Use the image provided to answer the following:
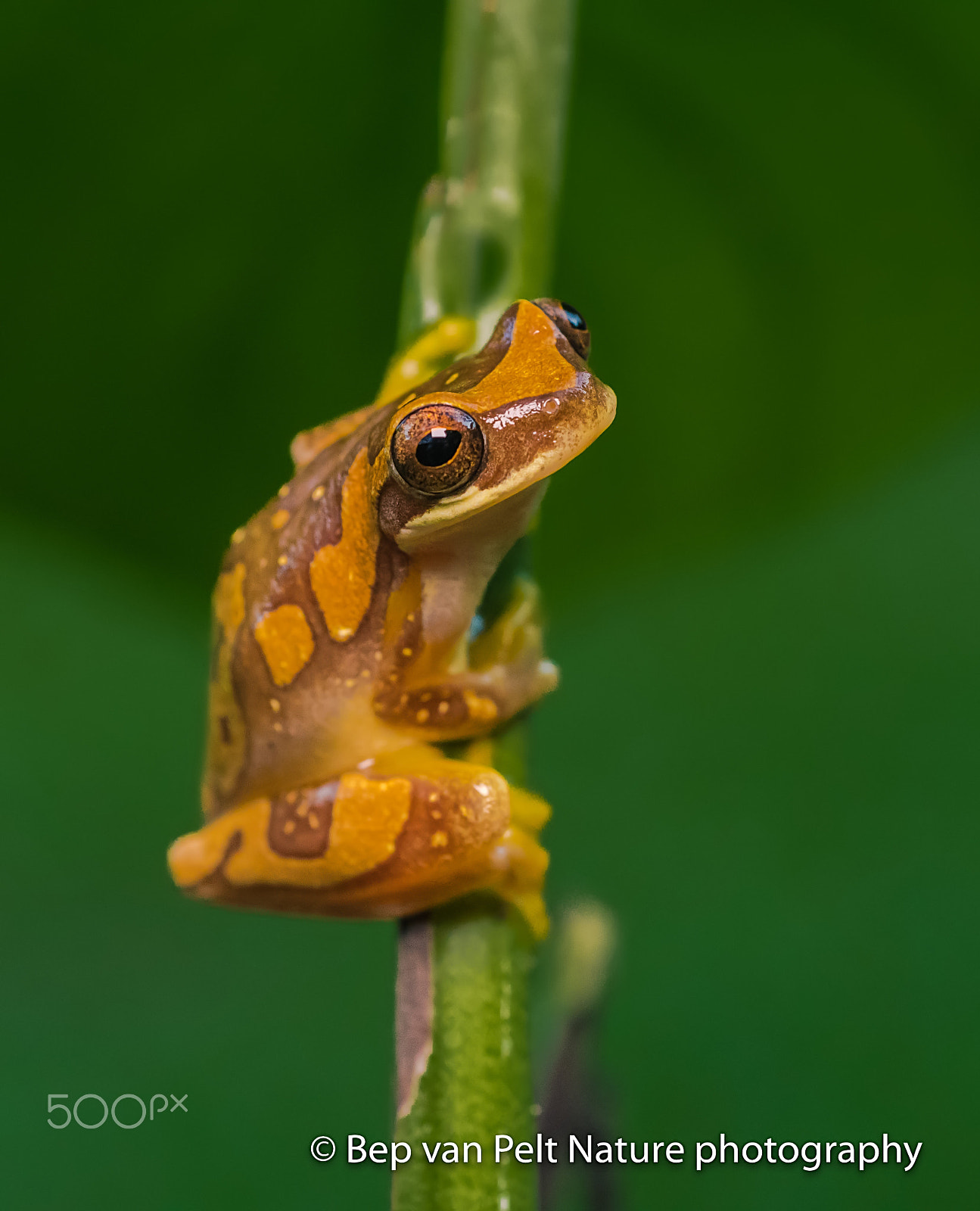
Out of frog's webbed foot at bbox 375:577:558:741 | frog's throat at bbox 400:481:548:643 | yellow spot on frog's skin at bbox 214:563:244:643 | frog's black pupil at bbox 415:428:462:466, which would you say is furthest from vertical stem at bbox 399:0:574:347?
yellow spot on frog's skin at bbox 214:563:244:643

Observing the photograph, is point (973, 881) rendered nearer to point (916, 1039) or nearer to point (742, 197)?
point (916, 1039)

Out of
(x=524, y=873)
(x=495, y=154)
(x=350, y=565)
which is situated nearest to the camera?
(x=495, y=154)

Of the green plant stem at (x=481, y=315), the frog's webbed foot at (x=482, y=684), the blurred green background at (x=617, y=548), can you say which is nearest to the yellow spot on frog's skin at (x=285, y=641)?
the frog's webbed foot at (x=482, y=684)

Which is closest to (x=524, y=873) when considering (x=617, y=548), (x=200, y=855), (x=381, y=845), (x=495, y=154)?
(x=381, y=845)

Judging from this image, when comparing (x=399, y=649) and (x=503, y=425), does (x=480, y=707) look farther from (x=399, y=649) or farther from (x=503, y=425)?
(x=503, y=425)

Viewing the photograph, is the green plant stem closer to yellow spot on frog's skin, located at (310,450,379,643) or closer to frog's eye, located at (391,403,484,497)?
frog's eye, located at (391,403,484,497)

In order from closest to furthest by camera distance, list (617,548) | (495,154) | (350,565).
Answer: (495,154) < (350,565) < (617,548)

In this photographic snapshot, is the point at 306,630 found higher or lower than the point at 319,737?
higher
